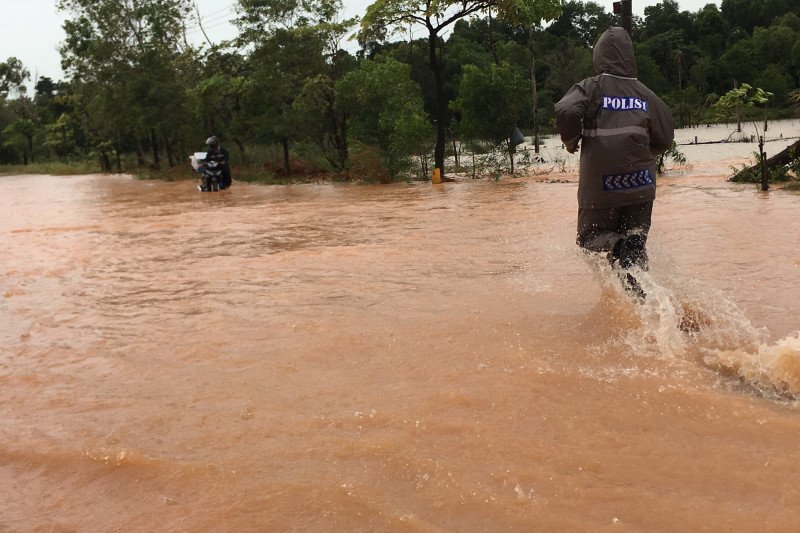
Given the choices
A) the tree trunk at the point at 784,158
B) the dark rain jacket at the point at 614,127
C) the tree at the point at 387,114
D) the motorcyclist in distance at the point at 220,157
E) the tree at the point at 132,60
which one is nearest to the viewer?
the dark rain jacket at the point at 614,127

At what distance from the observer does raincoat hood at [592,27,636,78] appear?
184 inches

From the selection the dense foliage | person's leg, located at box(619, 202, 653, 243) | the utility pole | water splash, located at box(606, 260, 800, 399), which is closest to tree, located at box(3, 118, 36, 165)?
the dense foliage

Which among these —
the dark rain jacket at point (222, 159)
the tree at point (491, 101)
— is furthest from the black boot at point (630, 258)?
the dark rain jacket at point (222, 159)

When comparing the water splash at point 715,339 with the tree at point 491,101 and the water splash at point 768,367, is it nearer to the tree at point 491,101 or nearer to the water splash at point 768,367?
the water splash at point 768,367

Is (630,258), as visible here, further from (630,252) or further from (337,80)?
Answer: (337,80)

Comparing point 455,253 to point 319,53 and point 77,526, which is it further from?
point 319,53

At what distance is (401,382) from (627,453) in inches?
53.5

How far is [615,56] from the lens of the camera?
4680mm

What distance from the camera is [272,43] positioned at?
23688mm

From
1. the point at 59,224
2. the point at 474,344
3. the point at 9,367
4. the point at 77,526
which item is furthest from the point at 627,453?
the point at 59,224

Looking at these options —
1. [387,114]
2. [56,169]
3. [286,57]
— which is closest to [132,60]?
[286,57]

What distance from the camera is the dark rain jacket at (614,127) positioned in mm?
4574

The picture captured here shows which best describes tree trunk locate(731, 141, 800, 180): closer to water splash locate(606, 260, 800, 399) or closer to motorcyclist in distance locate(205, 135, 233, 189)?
water splash locate(606, 260, 800, 399)

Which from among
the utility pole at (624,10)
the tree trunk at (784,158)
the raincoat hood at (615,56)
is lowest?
the tree trunk at (784,158)
